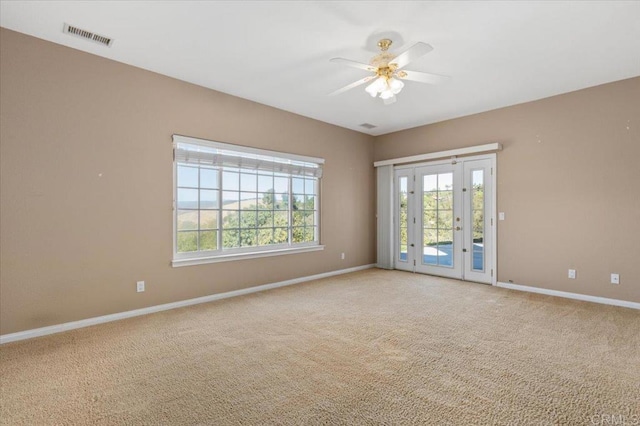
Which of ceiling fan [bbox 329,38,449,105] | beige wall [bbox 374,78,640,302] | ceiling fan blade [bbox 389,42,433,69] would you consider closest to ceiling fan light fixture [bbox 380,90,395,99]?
ceiling fan [bbox 329,38,449,105]

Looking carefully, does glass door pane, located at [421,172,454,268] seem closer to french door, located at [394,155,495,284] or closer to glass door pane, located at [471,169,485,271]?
french door, located at [394,155,495,284]

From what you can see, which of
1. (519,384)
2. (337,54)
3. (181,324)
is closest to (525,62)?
(337,54)

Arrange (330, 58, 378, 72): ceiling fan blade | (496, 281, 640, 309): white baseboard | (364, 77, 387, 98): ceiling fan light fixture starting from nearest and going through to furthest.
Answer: (330, 58, 378, 72): ceiling fan blade, (364, 77, 387, 98): ceiling fan light fixture, (496, 281, 640, 309): white baseboard

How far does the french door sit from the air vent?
4.97 metres

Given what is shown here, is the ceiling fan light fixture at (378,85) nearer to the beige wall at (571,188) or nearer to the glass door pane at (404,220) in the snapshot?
the beige wall at (571,188)

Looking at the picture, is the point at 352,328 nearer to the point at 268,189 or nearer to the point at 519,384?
the point at 519,384

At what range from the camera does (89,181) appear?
10.9 feet

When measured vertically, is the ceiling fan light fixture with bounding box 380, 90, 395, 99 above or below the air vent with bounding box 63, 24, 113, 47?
below

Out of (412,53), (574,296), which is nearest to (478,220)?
(574,296)

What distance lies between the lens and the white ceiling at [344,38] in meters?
2.57

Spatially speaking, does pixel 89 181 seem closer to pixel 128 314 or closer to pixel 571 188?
pixel 128 314

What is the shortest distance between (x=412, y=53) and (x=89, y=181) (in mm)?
3423

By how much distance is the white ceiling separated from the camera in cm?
257

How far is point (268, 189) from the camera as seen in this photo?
502cm
